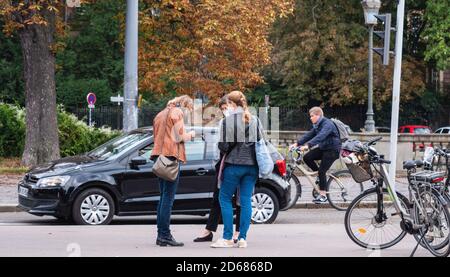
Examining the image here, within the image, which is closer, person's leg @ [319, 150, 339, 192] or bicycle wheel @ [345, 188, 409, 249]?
bicycle wheel @ [345, 188, 409, 249]

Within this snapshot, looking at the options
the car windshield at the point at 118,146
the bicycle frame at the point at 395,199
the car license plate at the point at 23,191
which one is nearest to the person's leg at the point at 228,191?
the bicycle frame at the point at 395,199

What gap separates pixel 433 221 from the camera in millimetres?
9664

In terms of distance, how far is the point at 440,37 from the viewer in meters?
44.2

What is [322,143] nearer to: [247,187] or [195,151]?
[195,151]

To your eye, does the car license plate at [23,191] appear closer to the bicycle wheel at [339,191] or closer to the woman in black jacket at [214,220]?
the woman in black jacket at [214,220]

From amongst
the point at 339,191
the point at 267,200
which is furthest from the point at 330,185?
the point at 267,200

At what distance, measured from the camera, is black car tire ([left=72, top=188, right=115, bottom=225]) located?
13539 millimetres

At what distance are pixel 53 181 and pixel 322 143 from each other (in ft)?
16.2

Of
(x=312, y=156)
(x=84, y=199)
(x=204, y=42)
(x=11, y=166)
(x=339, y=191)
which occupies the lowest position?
(x=11, y=166)

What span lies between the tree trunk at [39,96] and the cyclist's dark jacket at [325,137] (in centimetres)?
985

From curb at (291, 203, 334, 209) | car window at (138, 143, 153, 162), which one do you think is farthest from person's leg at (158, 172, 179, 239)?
curb at (291, 203, 334, 209)

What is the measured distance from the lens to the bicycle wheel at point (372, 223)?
404 inches

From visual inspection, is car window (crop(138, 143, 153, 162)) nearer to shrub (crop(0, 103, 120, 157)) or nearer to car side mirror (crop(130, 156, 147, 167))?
car side mirror (crop(130, 156, 147, 167))

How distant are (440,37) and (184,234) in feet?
113
